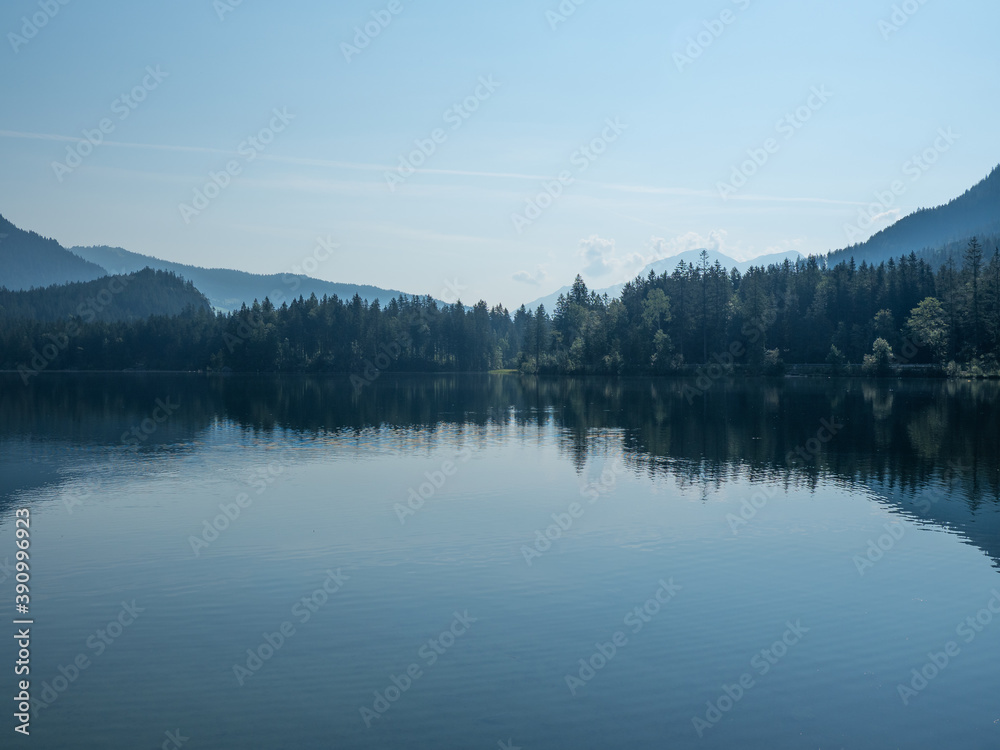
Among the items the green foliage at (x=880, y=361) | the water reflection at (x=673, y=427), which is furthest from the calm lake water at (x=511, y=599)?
the green foliage at (x=880, y=361)

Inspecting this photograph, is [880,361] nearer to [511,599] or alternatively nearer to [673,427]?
[673,427]

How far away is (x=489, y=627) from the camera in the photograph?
1997 cm

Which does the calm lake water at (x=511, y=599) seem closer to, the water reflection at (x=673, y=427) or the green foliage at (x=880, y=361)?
the water reflection at (x=673, y=427)

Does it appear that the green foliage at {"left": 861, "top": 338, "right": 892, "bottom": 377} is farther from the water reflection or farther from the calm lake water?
the calm lake water

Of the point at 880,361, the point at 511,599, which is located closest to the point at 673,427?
the point at 511,599

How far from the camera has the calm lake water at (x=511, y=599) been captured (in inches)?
601

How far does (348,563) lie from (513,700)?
11.5 m

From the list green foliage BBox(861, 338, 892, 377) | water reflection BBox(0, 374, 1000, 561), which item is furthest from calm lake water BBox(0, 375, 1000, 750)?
green foliage BBox(861, 338, 892, 377)

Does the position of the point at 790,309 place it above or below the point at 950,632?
above

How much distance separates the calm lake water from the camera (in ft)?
50.1

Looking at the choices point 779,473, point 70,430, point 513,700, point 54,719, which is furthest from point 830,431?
point 70,430

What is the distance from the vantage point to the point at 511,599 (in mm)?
22297

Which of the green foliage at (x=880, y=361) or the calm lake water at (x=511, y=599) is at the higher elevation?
the green foliage at (x=880, y=361)

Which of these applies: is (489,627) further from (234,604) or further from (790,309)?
(790,309)
